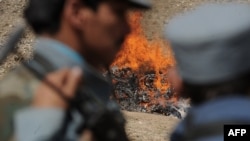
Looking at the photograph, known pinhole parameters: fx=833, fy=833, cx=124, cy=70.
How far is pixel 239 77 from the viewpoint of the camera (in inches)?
93.4

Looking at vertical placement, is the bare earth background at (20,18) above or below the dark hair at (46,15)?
above

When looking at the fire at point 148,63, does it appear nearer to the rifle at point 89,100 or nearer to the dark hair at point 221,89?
the rifle at point 89,100

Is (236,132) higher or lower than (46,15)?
lower

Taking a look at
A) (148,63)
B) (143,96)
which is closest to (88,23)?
(143,96)

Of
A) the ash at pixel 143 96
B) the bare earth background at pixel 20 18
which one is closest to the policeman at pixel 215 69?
the ash at pixel 143 96

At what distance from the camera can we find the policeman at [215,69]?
2.35 metres

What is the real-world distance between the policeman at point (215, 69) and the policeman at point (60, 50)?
26cm

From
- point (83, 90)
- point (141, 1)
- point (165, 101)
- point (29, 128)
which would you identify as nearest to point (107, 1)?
point (141, 1)

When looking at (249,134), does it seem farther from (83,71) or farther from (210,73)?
(83,71)

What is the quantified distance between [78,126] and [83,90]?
0.12 meters

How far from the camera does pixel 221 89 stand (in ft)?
7.80

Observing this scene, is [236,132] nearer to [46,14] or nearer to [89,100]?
[89,100]

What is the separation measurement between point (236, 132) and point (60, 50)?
0.61 meters

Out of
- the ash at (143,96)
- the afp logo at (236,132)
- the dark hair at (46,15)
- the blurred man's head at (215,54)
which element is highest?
the ash at (143,96)
